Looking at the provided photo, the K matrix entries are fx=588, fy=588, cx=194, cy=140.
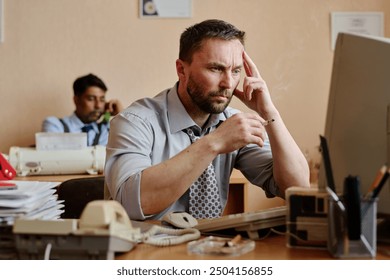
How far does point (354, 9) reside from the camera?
421cm

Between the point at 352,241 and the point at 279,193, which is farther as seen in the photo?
the point at 279,193

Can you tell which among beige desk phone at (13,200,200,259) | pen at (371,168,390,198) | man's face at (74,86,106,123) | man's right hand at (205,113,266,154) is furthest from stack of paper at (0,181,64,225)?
man's face at (74,86,106,123)

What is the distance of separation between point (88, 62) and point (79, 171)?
1296mm

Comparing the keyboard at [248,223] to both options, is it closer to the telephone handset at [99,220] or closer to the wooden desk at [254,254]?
the wooden desk at [254,254]

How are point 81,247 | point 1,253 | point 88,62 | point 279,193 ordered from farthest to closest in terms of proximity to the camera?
point 88,62
point 279,193
point 1,253
point 81,247

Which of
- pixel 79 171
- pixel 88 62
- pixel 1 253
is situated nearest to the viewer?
pixel 1 253

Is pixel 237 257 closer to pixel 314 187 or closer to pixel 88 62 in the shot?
pixel 314 187

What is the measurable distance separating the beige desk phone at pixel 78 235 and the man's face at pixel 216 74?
762 millimetres

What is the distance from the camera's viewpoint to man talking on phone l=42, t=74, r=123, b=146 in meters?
3.99

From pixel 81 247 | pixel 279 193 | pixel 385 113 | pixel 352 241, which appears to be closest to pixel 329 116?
pixel 385 113

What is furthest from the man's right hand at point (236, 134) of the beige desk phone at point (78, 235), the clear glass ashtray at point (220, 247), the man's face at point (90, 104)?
the man's face at point (90, 104)

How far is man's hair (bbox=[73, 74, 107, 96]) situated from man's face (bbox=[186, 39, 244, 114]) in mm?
2468

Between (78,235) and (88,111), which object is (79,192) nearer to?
(78,235)

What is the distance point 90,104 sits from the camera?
4.09 m
